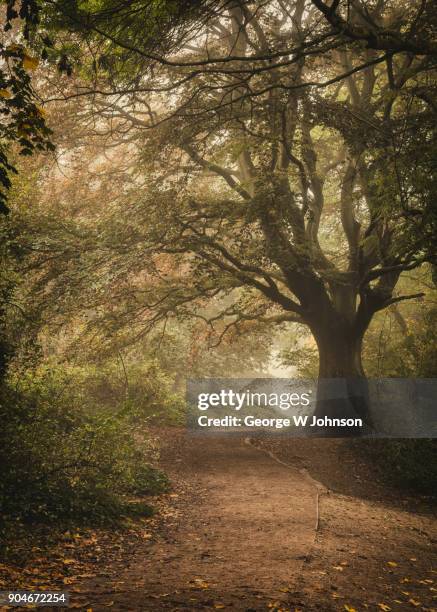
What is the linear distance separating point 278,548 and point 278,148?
8.08m

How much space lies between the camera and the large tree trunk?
13.4 metres

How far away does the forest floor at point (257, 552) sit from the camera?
432 centimetres

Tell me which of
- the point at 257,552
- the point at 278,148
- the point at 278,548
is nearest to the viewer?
the point at 257,552

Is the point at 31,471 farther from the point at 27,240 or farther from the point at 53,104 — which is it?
the point at 53,104

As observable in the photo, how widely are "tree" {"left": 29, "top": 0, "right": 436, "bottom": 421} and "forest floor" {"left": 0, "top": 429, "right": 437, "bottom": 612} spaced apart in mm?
4382

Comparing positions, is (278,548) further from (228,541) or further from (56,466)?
(56,466)

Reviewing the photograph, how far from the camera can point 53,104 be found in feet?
40.3

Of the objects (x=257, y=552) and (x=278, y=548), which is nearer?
(x=257, y=552)

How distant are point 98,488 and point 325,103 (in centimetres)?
710

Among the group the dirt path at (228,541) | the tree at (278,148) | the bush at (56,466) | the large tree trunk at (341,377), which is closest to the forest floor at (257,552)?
the dirt path at (228,541)

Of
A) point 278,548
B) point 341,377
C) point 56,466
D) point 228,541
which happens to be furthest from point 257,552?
point 341,377

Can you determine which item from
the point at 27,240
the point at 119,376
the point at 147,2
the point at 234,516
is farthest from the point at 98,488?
the point at 119,376

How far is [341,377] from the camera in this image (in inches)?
535

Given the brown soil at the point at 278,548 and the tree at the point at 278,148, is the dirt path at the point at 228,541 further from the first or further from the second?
the tree at the point at 278,148
